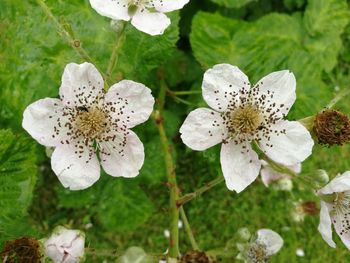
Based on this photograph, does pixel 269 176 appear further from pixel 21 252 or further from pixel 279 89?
pixel 21 252

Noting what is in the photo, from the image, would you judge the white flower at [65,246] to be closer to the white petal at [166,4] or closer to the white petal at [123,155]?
the white petal at [123,155]

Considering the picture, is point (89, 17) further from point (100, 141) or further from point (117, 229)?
point (117, 229)

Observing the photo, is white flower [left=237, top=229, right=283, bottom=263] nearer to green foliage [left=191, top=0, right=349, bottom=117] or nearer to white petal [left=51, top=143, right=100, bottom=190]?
green foliage [left=191, top=0, right=349, bottom=117]

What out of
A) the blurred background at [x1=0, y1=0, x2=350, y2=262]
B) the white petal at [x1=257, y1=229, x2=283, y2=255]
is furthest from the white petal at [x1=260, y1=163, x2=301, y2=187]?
the white petal at [x1=257, y1=229, x2=283, y2=255]

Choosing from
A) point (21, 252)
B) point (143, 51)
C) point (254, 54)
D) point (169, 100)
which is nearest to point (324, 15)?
point (254, 54)

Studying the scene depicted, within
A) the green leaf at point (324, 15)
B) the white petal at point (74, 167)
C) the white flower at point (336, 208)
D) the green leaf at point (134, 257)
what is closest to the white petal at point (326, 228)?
the white flower at point (336, 208)

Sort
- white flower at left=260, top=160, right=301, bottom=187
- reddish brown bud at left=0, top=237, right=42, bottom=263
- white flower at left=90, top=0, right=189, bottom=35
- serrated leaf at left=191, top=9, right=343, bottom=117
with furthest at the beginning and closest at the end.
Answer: white flower at left=260, top=160, right=301, bottom=187, serrated leaf at left=191, top=9, right=343, bottom=117, white flower at left=90, top=0, right=189, bottom=35, reddish brown bud at left=0, top=237, right=42, bottom=263

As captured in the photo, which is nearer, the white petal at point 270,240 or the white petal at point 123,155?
the white petal at point 123,155
